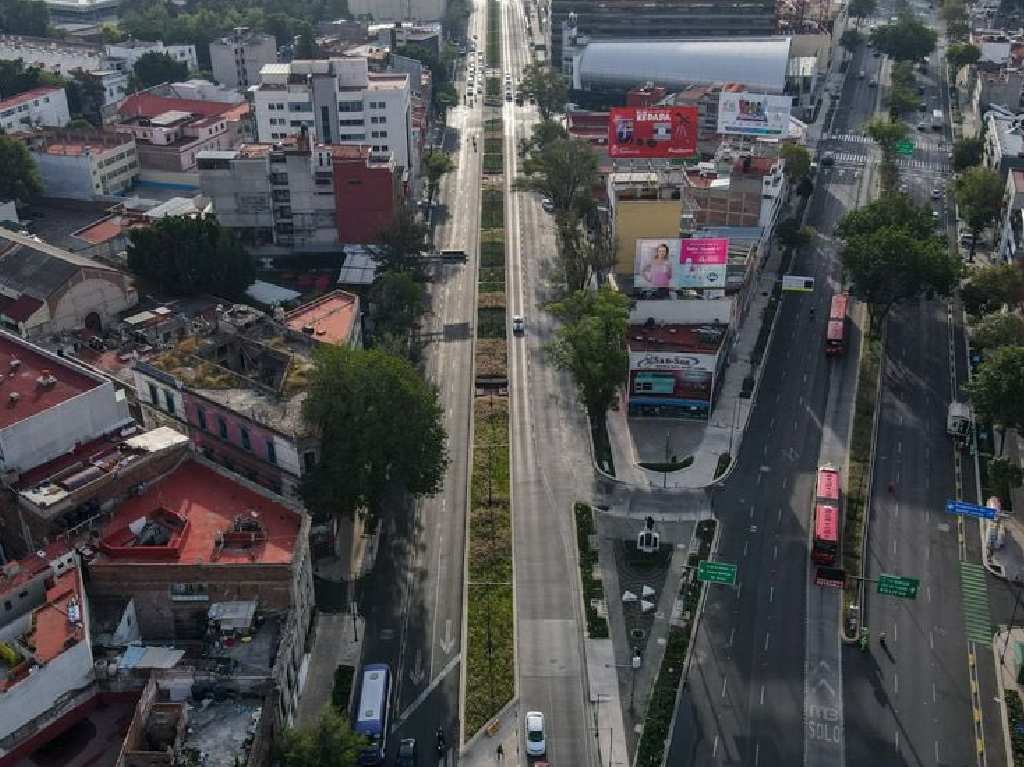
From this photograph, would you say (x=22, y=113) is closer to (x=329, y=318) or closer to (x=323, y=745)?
(x=329, y=318)

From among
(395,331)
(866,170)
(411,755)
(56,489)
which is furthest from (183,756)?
(866,170)

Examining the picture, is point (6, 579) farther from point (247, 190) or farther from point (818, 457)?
point (247, 190)

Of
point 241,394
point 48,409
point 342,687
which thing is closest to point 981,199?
point 241,394

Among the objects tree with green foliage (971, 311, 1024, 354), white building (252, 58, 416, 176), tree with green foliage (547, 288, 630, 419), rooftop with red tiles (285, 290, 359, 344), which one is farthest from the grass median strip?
white building (252, 58, 416, 176)

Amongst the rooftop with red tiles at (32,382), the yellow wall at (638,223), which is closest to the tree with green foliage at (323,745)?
the rooftop with red tiles at (32,382)

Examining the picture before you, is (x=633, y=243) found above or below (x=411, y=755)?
above

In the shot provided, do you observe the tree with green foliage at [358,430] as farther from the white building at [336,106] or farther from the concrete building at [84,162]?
the concrete building at [84,162]
